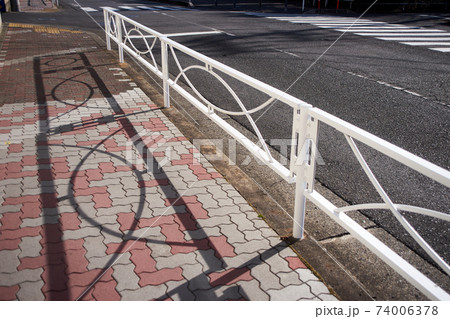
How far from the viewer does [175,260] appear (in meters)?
3.51

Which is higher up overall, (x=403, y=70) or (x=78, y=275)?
(x=403, y=70)

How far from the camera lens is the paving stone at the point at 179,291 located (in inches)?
122

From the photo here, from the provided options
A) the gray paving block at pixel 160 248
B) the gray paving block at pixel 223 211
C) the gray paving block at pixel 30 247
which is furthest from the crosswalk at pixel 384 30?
the gray paving block at pixel 30 247

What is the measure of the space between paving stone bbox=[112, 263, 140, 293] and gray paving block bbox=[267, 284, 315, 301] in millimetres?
967

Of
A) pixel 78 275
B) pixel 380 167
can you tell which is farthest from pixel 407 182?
pixel 78 275

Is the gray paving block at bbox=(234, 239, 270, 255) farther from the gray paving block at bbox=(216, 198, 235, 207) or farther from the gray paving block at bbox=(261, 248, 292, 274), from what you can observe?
the gray paving block at bbox=(216, 198, 235, 207)

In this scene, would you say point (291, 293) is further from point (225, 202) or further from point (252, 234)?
point (225, 202)

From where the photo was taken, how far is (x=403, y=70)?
1025 centimetres

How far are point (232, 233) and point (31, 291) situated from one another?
1.63 metres

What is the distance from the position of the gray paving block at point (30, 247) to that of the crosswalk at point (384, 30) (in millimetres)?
12799

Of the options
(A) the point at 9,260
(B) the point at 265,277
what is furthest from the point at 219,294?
(A) the point at 9,260

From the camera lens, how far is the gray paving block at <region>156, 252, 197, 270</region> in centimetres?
345

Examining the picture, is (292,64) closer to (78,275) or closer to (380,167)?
(380,167)

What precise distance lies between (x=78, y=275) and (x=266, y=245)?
1.49 m
